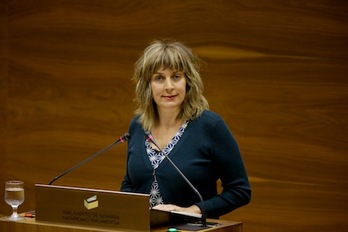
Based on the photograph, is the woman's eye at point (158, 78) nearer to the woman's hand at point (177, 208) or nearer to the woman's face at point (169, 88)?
the woman's face at point (169, 88)

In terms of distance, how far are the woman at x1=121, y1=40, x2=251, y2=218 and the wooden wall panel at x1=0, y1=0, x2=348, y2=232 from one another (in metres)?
0.96

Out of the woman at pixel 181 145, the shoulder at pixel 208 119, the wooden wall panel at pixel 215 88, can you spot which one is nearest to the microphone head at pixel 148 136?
the woman at pixel 181 145

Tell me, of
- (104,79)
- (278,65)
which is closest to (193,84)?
(278,65)

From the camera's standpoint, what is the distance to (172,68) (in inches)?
84.6

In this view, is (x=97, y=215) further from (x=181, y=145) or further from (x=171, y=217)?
(x=181, y=145)

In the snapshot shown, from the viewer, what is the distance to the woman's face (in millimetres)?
2139

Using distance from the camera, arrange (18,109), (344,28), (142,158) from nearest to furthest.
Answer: (142,158) < (344,28) < (18,109)

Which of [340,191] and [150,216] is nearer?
[150,216]

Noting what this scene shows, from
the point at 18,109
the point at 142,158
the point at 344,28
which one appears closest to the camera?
the point at 142,158

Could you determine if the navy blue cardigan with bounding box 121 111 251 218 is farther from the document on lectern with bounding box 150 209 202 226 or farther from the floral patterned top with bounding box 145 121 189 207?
the document on lectern with bounding box 150 209 202 226

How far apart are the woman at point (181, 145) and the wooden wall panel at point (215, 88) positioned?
0.96 metres

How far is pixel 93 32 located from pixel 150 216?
1.79 metres

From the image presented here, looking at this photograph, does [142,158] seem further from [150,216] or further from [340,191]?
[340,191]

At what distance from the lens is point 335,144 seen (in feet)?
9.91
